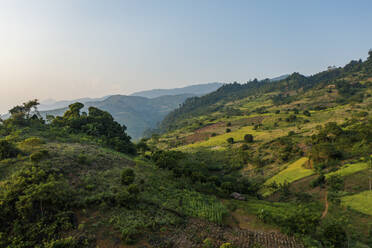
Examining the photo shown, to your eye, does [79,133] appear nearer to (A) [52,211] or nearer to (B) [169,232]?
(A) [52,211]

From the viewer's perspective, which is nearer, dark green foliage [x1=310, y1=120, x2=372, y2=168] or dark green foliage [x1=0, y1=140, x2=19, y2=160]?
dark green foliage [x1=0, y1=140, x2=19, y2=160]

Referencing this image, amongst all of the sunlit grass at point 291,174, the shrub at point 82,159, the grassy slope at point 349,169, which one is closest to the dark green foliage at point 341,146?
the sunlit grass at point 291,174

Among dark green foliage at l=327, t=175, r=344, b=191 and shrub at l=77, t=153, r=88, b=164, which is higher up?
shrub at l=77, t=153, r=88, b=164

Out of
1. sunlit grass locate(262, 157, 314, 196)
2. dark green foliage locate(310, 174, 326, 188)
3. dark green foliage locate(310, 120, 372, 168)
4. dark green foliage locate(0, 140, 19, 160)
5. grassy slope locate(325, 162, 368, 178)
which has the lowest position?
sunlit grass locate(262, 157, 314, 196)

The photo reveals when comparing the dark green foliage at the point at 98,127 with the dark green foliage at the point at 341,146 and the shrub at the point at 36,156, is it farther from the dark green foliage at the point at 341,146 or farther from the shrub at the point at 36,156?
the dark green foliage at the point at 341,146

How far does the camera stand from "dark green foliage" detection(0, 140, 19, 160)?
23.4 m

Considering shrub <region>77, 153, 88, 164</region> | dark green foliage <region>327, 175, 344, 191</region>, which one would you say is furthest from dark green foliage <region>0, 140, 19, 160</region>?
dark green foliage <region>327, 175, 344, 191</region>

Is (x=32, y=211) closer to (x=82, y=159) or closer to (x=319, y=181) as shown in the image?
(x=82, y=159)

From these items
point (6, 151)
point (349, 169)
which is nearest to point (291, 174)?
point (349, 169)

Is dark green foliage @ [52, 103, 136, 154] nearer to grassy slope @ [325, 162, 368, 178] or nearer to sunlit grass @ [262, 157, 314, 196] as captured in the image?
sunlit grass @ [262, 157, 314, 196]

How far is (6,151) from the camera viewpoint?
23.9 metres

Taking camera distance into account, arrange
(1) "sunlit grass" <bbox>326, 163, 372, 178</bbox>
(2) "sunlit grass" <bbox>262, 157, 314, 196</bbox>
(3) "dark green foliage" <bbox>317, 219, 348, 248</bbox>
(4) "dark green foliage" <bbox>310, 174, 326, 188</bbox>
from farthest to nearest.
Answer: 1. (2) "sunlit grass" <bbox>262, 157, 314, 196</bbox>
2. (4) "dark green foliage" <bbox>310, 174, 326, 188</bbox>
3. (1) "sunlit grass" <bbox>326, 163, 372, 178</bbox>
4. (3) "dark green foliage" <bbox>317, 219, 348, 248</bbox>

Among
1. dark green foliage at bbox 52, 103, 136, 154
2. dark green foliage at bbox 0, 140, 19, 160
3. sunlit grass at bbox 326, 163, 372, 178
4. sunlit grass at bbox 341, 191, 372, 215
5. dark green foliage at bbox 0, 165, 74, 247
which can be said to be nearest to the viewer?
dark green foliage at bbox 0, 165, 74, 247

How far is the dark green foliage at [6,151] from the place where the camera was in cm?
2344
